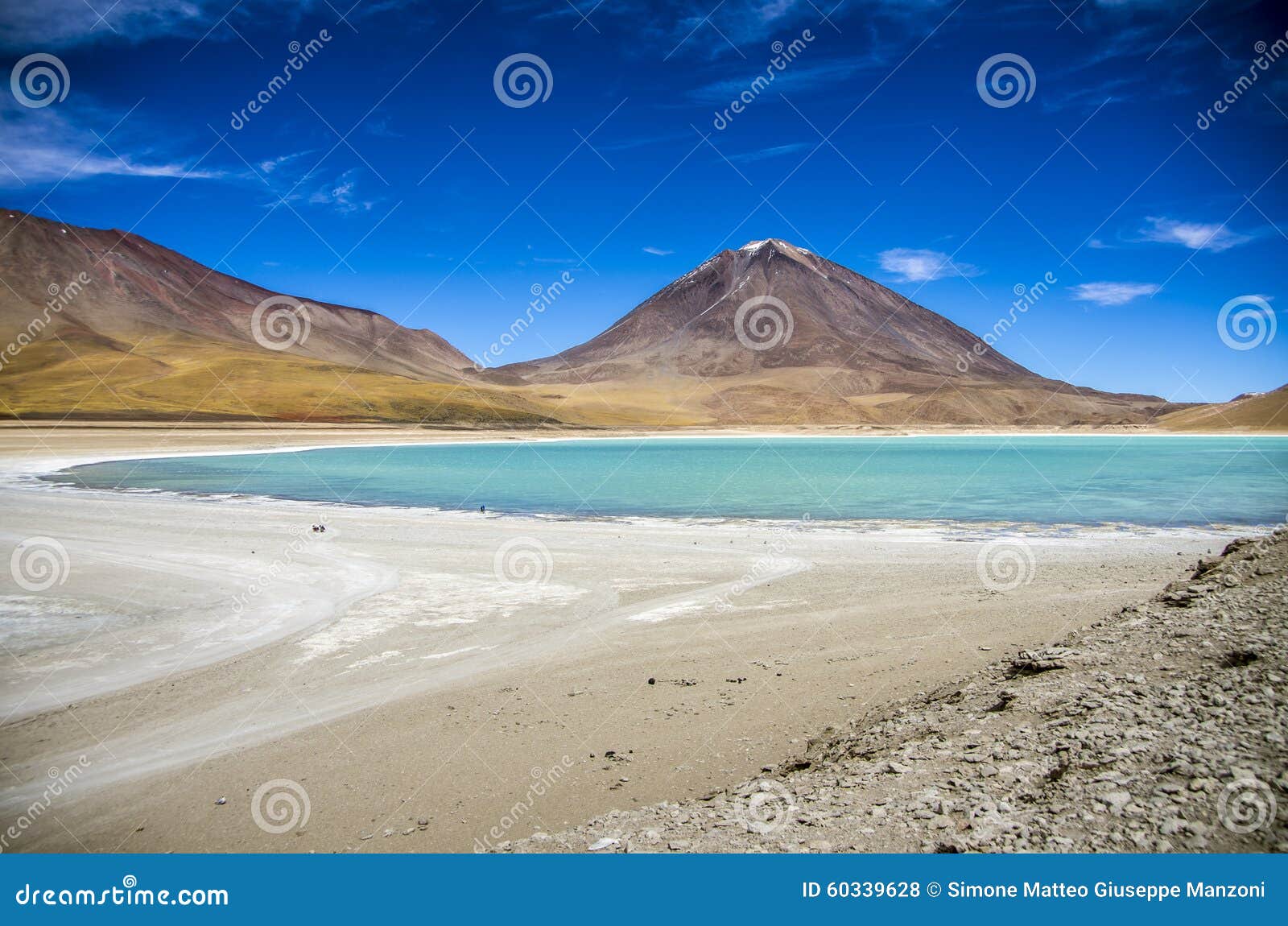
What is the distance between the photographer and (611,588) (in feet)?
40.8

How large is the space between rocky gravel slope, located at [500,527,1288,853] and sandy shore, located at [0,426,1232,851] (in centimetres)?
93

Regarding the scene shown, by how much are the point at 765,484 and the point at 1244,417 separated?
146375 mm

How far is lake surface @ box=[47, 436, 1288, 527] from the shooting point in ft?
76.6

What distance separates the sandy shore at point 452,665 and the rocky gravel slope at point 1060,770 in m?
0.93

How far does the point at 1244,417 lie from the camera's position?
134 meters

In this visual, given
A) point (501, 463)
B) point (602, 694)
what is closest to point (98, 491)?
point (501, 463)

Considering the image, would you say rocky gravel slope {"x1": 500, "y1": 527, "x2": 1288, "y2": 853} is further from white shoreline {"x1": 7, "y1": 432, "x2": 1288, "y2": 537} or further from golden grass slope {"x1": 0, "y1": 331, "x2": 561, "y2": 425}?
golden grass slope {"x1": 0, "y1": 331, "x2": 561, "y2": 425}

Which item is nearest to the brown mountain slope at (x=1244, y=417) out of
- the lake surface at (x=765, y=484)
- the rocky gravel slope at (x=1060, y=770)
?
the lake surface at (x=765, y=484)

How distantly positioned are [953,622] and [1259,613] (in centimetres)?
411

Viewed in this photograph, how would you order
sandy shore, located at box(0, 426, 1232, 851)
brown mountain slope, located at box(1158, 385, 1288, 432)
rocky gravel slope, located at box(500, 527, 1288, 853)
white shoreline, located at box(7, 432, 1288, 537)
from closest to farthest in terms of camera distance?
rocky gravel slope, located at box(500, 527, 1288, 853)
sandy shore, located at box(0, 426, 1232, 851)
white shoreline, located at box(7, 432, 1288, 537)
brown mountain slope, located at box(1158, 385, 1288, 432)

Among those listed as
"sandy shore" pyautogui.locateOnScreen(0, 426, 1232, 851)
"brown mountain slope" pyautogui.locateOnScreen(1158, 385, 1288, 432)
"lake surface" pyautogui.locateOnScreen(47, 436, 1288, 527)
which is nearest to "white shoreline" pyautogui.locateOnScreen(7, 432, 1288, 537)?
"lake surface" pyautogui.locateOnScreen(47, 436, 1288, 527)

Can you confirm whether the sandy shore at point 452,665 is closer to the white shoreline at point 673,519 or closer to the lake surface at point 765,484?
the white shoreline at point 673,519

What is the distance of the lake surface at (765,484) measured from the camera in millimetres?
23344

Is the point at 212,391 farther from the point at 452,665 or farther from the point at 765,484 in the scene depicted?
the point at 452,665
